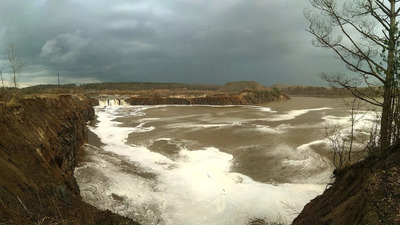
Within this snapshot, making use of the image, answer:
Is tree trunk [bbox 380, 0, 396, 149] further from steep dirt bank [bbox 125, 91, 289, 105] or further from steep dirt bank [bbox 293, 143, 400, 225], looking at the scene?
steep dirt bank [bbox 125, 91, 289, 105]

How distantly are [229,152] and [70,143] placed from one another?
8196mm

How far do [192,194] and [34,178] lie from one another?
5310 millimetres

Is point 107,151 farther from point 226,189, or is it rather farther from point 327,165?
point 327,165

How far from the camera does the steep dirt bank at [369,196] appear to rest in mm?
3148

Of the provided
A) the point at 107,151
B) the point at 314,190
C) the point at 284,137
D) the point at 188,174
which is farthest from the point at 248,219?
the point at 284,137

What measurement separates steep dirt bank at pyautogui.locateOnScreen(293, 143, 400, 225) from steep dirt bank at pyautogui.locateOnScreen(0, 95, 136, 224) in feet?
12.4

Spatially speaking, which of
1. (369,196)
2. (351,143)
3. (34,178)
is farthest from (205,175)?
(369,196)

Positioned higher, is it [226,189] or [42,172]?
[42,172]

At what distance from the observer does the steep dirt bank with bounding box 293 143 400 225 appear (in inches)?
124

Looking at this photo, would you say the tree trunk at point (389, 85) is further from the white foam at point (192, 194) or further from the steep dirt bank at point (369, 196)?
the white foam at point (192, 194)

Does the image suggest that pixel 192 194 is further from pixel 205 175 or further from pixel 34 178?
pixel 34 178

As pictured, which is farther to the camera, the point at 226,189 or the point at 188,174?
the point at 188,174

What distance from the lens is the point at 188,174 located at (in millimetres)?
11164

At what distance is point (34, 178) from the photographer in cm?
559
